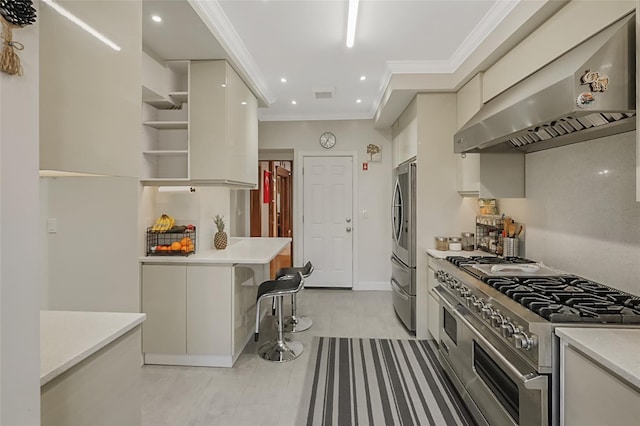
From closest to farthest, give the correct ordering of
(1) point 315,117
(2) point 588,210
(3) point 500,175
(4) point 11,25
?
(4) point 11,25 → (2) point 588,210 → (3) point 500,175 → (1) point 315,117

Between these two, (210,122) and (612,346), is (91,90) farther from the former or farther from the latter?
(612,346)

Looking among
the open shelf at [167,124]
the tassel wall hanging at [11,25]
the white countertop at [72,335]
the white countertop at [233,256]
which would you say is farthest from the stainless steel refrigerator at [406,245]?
the tassel wall hanging at [11,25]

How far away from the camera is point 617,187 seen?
181 centimetres

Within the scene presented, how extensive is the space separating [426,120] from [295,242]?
2.66 m

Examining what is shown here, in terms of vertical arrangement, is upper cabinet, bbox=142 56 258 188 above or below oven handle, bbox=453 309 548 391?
above

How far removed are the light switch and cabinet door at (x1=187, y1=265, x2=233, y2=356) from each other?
1.00m

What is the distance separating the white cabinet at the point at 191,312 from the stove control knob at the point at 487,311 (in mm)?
1807

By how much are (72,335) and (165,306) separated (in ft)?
5.48

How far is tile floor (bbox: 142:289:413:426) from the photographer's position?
6.97ft

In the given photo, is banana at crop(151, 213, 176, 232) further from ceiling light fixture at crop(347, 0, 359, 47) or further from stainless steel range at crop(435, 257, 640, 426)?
stainless steel range at crop(435, 257, 640, 426)

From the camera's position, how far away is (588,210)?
6.57 ft

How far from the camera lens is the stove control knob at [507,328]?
1.53m

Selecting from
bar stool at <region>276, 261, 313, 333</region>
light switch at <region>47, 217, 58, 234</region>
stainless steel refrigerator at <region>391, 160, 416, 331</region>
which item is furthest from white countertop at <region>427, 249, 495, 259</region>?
light switch at <region>47, 217, 58, 234</region>

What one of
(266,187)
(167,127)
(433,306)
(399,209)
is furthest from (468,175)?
(266,187)
